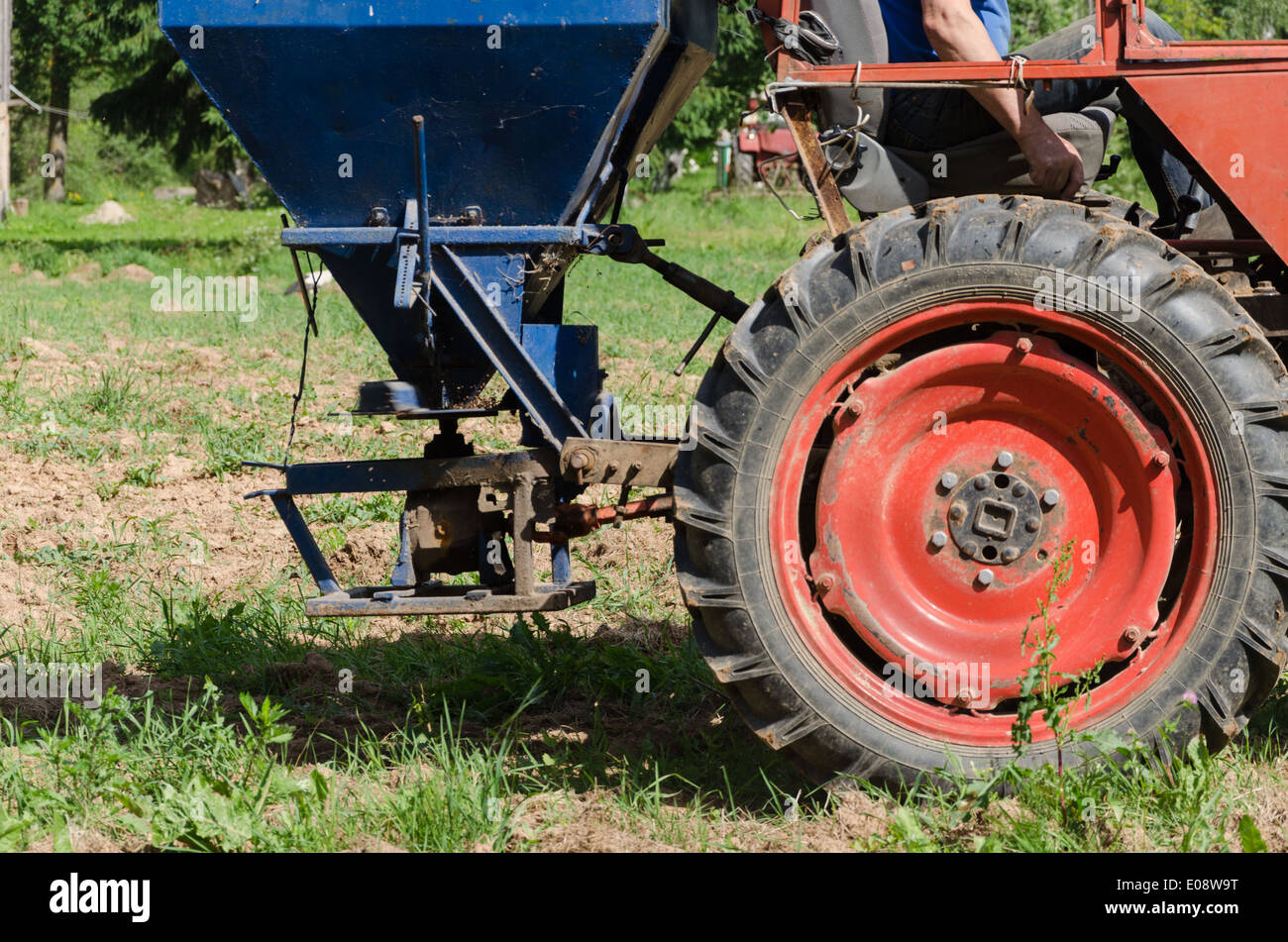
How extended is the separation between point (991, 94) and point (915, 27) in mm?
489

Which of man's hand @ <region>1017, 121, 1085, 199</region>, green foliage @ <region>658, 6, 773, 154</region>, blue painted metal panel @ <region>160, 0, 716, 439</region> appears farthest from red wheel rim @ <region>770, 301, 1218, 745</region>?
green foliage @ <region>658, 6, 773, 154</region>

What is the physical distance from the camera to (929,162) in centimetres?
349

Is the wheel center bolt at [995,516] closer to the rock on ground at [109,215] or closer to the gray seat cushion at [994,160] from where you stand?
the gray seat cushion at [994,160]

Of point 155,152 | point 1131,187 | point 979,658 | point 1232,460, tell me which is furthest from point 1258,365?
point 155,152

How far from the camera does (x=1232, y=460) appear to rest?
286 centimetres

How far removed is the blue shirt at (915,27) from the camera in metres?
3.44

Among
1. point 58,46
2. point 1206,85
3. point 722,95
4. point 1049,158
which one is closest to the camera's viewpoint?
point 1206,85

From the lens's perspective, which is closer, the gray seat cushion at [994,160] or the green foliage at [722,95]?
the gray seat cushion at [994,160]

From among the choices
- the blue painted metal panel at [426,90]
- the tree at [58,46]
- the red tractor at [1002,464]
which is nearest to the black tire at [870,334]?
the red tractor at [1002,464]

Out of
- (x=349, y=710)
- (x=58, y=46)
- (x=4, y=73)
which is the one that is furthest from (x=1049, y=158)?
(x=58, y=46)

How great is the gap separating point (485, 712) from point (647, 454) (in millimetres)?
1111

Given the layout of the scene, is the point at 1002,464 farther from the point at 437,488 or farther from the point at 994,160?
the point at 437,488

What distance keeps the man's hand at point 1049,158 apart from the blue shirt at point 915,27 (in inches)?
15.5

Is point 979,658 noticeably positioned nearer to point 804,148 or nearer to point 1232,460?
point 1232,460
